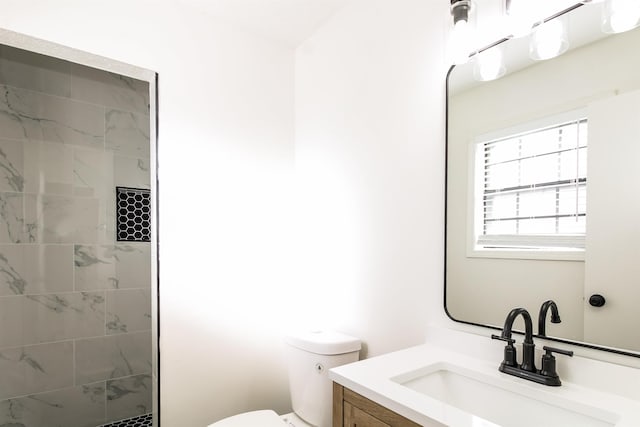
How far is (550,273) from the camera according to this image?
1.04 m

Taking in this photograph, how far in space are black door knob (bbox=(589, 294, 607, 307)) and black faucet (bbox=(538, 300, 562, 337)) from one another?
0.27 feet

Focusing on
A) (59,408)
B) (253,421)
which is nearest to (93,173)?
(59,408)

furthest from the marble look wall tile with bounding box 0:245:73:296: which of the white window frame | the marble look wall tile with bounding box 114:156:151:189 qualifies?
the white window frame

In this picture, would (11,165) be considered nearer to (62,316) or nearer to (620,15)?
(62,316)

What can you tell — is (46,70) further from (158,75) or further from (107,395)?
(107,395)

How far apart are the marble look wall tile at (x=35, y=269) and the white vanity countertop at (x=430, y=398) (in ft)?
6.38

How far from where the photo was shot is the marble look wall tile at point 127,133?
7.93 feet

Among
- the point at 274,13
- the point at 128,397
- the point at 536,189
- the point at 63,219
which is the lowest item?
the point at 128,397

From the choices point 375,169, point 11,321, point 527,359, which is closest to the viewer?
point 527,359

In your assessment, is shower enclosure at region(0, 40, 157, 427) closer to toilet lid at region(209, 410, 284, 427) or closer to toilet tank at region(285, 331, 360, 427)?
toilet lid at region(209, 410, 284, 427)

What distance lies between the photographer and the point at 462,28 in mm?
1171

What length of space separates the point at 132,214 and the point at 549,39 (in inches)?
96.5

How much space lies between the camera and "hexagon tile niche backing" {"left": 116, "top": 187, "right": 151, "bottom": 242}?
7.93 feet

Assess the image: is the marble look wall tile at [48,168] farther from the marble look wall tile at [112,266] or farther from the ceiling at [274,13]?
the ceiling at [274,13]
